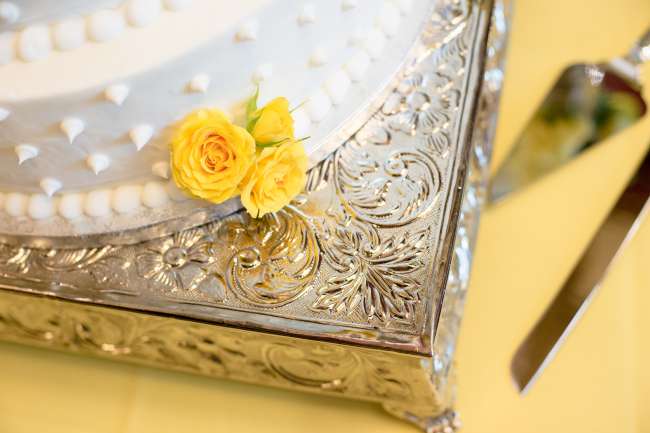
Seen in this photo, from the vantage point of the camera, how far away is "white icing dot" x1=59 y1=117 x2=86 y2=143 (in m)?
0.82

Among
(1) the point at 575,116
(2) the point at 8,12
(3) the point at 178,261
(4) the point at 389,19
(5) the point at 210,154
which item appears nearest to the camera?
(2) the point at 8,12

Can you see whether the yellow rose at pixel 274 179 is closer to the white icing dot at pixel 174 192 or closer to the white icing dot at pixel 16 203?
the white icing dot at pixel 174 192

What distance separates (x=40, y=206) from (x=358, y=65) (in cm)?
46

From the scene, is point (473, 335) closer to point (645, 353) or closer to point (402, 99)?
point (645, 353)

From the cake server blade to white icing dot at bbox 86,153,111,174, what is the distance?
0.64m

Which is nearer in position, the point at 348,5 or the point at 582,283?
the point at 348,5

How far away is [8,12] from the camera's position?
75cm

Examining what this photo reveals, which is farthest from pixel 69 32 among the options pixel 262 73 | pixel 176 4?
pixel 262 73

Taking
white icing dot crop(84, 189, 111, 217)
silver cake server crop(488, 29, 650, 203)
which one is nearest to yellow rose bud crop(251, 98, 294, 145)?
white icing dot crop(84, 189, 111, 217)

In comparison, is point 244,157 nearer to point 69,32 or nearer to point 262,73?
point 262,73

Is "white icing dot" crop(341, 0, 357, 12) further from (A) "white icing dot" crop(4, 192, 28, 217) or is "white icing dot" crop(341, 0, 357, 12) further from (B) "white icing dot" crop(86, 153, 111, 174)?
(A) "white icing dot" crop(4, 192, 28, 217)

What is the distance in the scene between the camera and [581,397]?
3.43ft

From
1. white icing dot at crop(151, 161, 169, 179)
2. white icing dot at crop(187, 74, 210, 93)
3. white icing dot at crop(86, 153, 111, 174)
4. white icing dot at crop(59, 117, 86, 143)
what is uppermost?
white icing dot at crop(187, 74, 210, 93)

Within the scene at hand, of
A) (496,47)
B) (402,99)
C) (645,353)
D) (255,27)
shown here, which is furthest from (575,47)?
(255,27)
